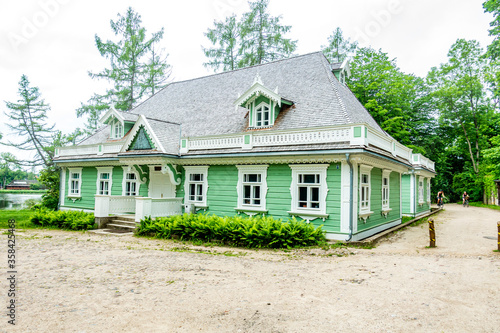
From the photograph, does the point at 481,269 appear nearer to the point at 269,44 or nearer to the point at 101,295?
the point at 101,295

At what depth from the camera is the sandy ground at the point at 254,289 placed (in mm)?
5098

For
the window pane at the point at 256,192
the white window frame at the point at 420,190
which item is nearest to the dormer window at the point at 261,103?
the window pane at the point at 256,192

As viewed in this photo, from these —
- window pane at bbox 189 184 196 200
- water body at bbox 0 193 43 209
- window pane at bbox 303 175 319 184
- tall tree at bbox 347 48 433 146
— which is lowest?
water body at bbox 0 193 43 209

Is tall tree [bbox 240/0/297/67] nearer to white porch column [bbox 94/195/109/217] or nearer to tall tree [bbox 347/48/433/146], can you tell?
tall tree [bbox 347/48/433/146]

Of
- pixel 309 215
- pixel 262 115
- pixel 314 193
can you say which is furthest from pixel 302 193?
pixel 262 115

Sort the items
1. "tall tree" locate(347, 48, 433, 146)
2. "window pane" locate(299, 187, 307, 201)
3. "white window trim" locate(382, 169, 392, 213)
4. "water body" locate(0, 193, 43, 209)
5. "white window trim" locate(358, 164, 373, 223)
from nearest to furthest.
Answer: "white window trim" locate(358, 164, 373, 223) → "window pane" locate(299, 187, 307, 201) → "white window trim" locate(382, 169, 392, 213) → "tall tree" locate(347, 48, 433, 146) → "water body" locate(0, 193, 43, 209)

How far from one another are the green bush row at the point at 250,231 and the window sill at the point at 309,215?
19.0 inches

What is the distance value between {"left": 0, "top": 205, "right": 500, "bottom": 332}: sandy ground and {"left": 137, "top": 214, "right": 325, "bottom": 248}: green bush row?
2.22 ft

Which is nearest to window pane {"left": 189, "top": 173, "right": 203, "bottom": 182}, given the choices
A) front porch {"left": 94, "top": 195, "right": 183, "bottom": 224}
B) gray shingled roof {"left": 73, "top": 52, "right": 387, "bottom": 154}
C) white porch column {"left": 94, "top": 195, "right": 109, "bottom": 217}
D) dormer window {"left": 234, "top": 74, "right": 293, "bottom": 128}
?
front porch {"left": 94, "top": 195, "right": 183, "bottom": 224}

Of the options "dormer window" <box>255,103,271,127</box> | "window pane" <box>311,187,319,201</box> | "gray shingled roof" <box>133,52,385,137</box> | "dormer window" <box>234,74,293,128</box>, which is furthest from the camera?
"dormer window" <box>255,103,271,127</box>

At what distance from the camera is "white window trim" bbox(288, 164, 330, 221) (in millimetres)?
12477

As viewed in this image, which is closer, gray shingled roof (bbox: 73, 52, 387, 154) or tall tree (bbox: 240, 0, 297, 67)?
gray shingled roof (bbox: 73, 52, 387, 154)

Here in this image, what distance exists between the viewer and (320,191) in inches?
496

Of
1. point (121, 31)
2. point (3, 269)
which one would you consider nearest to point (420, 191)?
point (3, 269)
